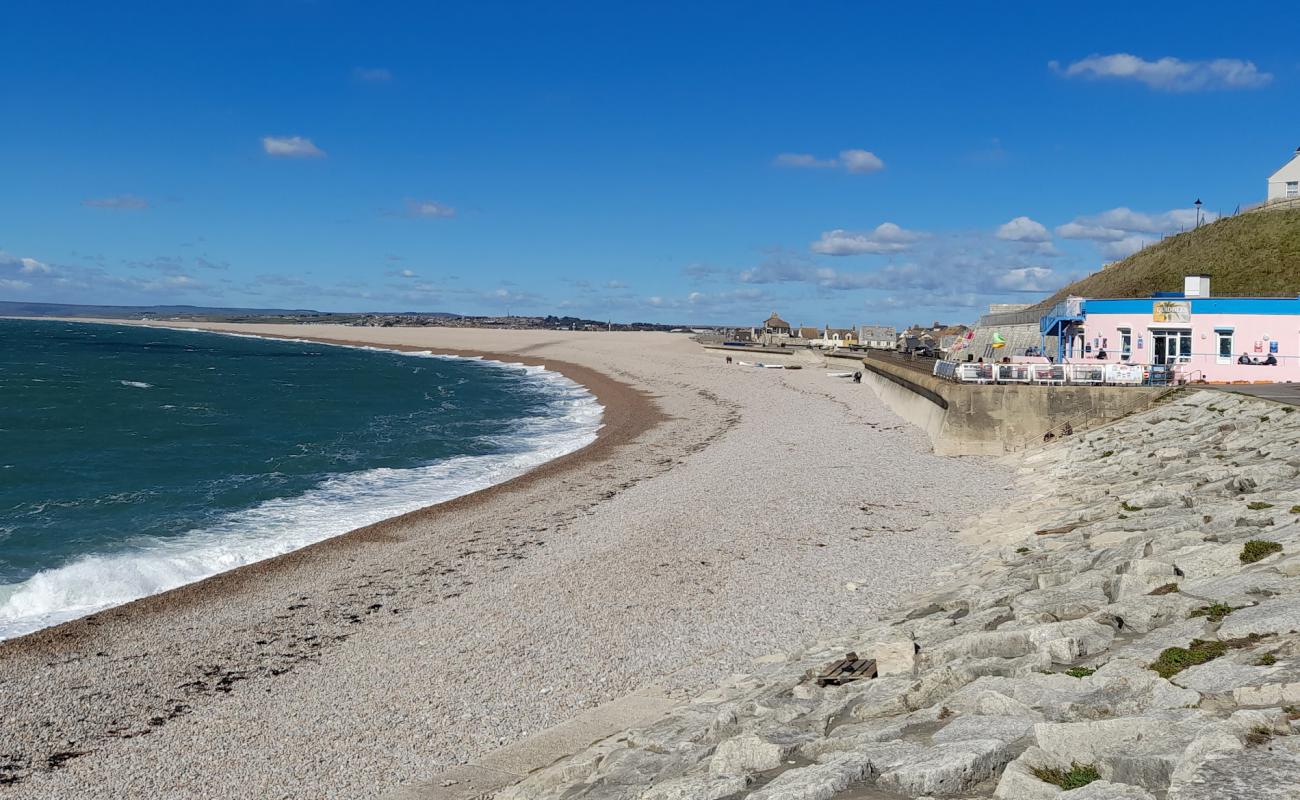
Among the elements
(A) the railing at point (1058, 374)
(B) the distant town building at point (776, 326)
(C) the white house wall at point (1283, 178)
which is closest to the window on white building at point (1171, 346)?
(A) the railing at point (1058, 374)

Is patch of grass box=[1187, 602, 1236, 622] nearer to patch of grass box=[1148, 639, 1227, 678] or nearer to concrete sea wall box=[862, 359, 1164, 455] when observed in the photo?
patch of grass box=[1148, 639, 1227, 678]

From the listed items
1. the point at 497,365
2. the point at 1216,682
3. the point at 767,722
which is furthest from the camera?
the point at 497,365

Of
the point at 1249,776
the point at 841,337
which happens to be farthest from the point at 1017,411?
the point at 841,337

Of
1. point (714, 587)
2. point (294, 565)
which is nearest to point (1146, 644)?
point (714, 587)

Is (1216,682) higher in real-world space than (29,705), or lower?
higher

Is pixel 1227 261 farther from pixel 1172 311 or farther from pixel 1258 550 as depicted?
pixel 1258 550

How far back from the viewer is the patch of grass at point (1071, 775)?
5.48 m

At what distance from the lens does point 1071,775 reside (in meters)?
5.57

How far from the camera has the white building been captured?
196 feet

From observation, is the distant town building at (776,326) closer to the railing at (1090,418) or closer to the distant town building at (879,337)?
the distant town building at (879,337)

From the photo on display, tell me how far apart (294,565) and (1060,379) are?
23492 mm

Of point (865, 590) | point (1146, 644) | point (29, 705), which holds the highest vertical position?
point (1146, 644)

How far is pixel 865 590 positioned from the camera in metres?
15.5

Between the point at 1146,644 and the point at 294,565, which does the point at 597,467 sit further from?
the point at 1146,644
